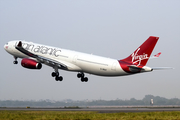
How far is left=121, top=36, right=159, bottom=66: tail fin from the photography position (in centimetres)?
5216

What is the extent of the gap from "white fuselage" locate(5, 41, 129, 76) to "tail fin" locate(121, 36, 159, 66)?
314 cm

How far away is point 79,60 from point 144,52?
539 inches

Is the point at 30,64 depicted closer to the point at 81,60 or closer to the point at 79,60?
the point at 79,60

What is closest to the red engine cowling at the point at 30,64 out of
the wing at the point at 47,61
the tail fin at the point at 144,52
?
the wing at the point at 47,61

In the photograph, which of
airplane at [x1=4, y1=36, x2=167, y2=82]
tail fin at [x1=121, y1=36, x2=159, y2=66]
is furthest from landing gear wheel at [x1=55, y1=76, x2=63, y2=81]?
tail fin at [x1=121, y1=36, x2=159, y2=66]

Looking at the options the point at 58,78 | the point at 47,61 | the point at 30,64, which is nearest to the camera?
the point at 30,64

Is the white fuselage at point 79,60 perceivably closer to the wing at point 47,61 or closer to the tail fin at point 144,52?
the wing at point 47,61

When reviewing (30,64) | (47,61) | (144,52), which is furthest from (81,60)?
(144,52)

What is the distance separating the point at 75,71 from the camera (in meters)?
63.6

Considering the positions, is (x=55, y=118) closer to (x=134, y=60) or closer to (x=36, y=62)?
(x=134, y=60)

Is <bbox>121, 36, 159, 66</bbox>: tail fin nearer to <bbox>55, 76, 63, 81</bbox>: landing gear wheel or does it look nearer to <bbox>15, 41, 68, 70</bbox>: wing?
<bbox>15, 41, 68, 70</bbox>: wing

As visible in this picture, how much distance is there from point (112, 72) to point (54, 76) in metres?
14.0

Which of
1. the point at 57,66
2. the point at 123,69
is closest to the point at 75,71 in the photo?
the point at 57,66

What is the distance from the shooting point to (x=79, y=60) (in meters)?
60.8
